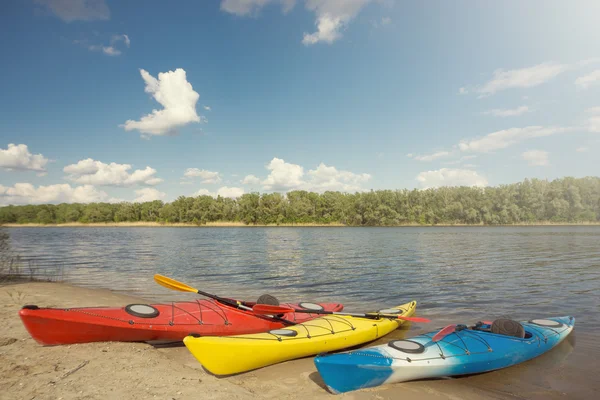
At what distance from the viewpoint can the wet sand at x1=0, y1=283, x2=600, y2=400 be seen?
377 cm

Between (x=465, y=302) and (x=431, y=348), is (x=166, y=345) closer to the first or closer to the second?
(x=431, y=348)

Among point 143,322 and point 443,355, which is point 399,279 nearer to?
point 443,355

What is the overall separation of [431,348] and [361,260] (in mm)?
13652

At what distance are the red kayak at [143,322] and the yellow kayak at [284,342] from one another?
80 cm

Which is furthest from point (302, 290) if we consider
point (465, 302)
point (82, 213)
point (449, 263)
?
point (82, 213)

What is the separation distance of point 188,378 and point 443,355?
133 inches

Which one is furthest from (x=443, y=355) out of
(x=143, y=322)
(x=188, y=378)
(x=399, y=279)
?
(x=399, y=279)

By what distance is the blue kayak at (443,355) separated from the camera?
13.5 ft

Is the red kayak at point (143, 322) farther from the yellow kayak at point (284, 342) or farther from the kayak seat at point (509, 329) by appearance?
the kayak seat at point (509, 329)

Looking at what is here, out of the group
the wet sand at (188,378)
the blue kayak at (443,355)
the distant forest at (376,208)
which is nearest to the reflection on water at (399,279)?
the blue kayak at (443,355)

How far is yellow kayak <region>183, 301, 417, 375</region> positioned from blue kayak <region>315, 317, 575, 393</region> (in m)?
1.05

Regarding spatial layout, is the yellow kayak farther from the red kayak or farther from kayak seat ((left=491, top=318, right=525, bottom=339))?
kayak seat ((left=491, top=318, right=525, bottom=339))

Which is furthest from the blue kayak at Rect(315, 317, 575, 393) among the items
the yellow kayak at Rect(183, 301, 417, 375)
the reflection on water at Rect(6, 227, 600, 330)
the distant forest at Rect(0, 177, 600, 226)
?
the distant forest at Rect(0, 177, 600, 226)

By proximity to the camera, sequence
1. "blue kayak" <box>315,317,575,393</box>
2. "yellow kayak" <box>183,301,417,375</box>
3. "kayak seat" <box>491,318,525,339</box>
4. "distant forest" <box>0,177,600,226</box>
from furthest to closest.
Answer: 1. "distant forest" <box>0,177,600,226</box>
2. "kayak seat" <box>491,318,525,339</box>
3. "yellow kayak" <box>183,301,417,375</box>
4. "blue kayak" <box>315,317,575,393</box>
